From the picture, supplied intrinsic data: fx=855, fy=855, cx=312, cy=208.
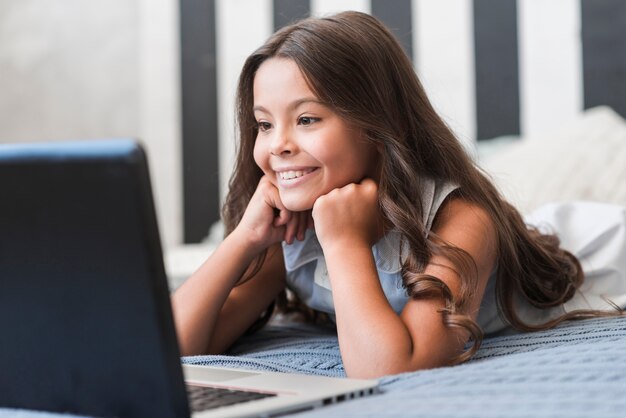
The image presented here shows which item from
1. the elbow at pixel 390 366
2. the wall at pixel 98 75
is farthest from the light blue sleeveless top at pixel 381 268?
the wall at pixel 98 75

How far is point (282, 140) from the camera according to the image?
1.20 meters

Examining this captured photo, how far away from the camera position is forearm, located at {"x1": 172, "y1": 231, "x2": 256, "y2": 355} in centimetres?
126

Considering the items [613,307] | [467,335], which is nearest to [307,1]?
[613,307]

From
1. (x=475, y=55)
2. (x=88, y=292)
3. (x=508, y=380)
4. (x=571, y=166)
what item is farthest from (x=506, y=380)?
(x=475, y=55)

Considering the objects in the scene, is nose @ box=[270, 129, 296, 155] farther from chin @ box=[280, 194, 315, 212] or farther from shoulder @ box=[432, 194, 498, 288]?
shoulder @ box=[432, 194, 498, 288]

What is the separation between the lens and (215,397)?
30.5 inches

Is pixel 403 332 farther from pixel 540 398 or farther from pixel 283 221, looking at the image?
pixel 283 221

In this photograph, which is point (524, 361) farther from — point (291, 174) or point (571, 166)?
point (571, 166)

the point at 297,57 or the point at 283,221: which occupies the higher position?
the point at 297,57

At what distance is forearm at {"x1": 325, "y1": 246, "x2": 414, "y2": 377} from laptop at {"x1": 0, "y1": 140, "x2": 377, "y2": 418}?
21 cm

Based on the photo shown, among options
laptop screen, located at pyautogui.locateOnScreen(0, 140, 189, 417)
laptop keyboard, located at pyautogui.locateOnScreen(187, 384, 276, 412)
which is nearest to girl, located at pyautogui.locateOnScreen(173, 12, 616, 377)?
laptop keyboard, located at pyautogui.locateOnScreen(187, 384, 276, 412)

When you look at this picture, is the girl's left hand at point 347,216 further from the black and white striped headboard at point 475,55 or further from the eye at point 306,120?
the black and white striped headboard at point 475,55

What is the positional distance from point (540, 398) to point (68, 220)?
1.41 feet

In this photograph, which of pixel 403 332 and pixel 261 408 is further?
pixel 403 332
